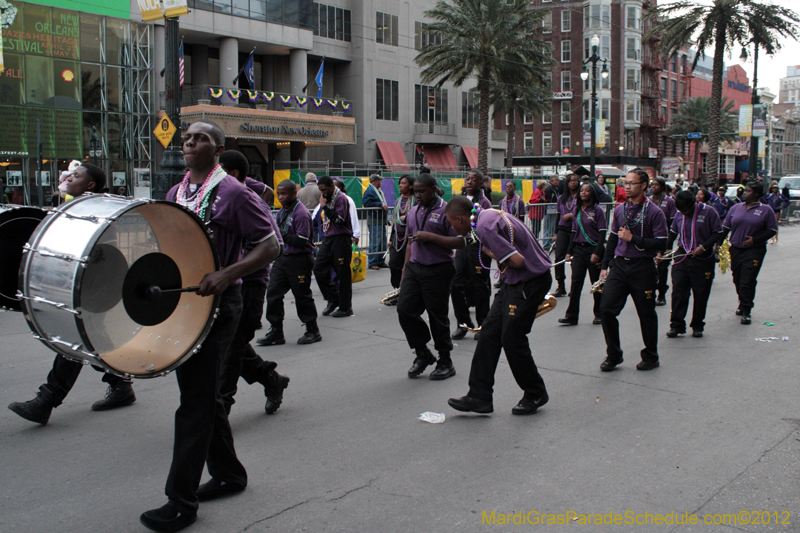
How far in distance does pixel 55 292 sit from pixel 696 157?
82640 mm

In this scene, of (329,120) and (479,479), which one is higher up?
(329,120)

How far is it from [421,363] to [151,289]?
378cm

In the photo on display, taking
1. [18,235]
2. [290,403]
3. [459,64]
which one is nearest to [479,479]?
[290,403]

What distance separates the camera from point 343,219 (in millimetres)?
9266

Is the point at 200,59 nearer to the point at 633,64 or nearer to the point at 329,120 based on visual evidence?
the point at 329,120

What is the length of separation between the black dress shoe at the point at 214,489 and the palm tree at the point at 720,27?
29612 mm

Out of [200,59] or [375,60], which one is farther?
[375,60]

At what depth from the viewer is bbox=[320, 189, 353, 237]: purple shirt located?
927cm

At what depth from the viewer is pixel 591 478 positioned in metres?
4.23

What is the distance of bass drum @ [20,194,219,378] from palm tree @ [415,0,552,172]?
114 ft

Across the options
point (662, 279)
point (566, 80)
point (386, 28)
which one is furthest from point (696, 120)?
point (662, 279)

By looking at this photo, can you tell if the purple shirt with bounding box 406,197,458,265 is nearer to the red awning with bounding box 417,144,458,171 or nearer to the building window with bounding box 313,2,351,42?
the building window with bounding box 313,2,351,42

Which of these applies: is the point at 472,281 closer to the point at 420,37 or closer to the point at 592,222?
the point at 592,222

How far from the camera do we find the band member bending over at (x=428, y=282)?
21.2 feet
